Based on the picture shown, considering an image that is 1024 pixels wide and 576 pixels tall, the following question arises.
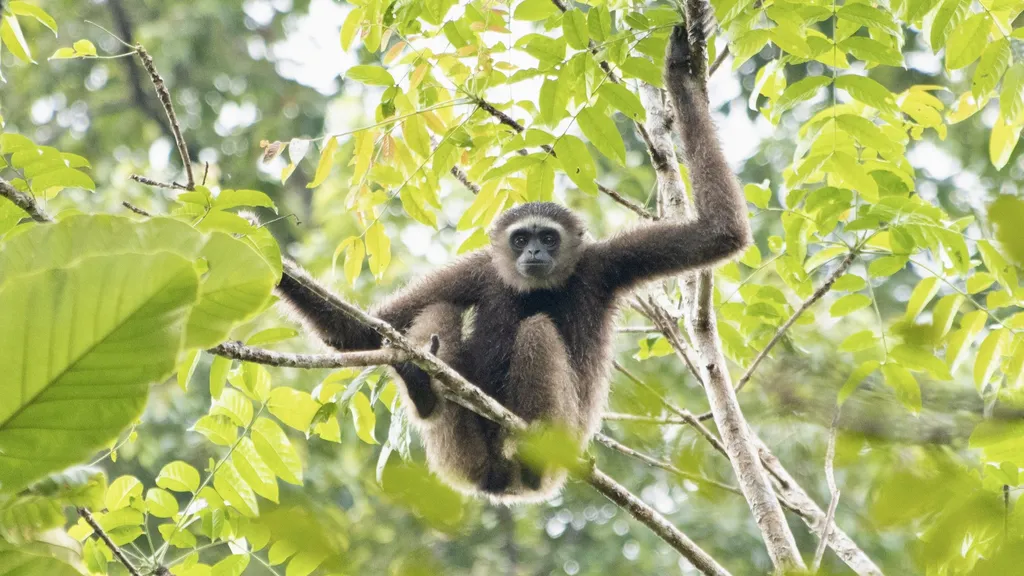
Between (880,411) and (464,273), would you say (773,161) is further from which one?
(880,411)

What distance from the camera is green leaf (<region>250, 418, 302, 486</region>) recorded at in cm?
399

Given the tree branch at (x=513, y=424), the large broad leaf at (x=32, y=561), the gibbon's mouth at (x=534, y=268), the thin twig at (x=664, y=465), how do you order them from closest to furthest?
the large broad leaf at (x=32, y=561) → the thin twig at (x=664, y=465) → the tree branch at (x=513, y=424) → the gibbon's mouth at (x=534, y=268)

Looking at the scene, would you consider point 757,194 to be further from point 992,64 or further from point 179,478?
point 179,478

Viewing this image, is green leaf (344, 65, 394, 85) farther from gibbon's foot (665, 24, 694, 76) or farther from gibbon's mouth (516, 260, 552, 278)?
gibbon's mouth (516, 260, 552, 278)

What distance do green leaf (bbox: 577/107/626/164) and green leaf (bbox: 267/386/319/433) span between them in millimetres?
1804

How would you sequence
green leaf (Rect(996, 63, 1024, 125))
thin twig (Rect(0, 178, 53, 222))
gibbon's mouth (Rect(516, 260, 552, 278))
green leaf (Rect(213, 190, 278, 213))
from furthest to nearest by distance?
gibbon's mouth (Rect(516, 260, 552, 278)), green leaf (Rect(996, 63, 1024, 125)), green leaf (Rect(213, 190, 278, 213)), thin twig (Rect(0, 178, 53, 222))

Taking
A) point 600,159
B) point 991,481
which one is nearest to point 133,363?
point 991,481

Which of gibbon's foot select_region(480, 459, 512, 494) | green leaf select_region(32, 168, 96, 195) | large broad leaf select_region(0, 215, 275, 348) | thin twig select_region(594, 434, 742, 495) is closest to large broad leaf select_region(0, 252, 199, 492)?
large broad leaf select_region(0, 215, 275, 348)

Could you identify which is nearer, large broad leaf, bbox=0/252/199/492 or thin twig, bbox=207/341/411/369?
large broad leaf, bbox=0/252/199/492

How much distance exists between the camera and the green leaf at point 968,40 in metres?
3.78

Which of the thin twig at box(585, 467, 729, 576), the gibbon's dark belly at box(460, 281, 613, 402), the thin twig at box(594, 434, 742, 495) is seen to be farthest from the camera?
the gibbon's dark belly at box(460, 281, 613, 402)

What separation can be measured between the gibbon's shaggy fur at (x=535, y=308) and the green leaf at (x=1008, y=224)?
394cm

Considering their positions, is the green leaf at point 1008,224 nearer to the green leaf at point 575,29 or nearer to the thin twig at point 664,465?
the thin twig at point 664,465

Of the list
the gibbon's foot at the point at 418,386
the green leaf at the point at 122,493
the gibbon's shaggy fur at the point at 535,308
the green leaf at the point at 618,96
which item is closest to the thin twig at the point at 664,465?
the gibbon's shaggy fur at the point at 535,308
